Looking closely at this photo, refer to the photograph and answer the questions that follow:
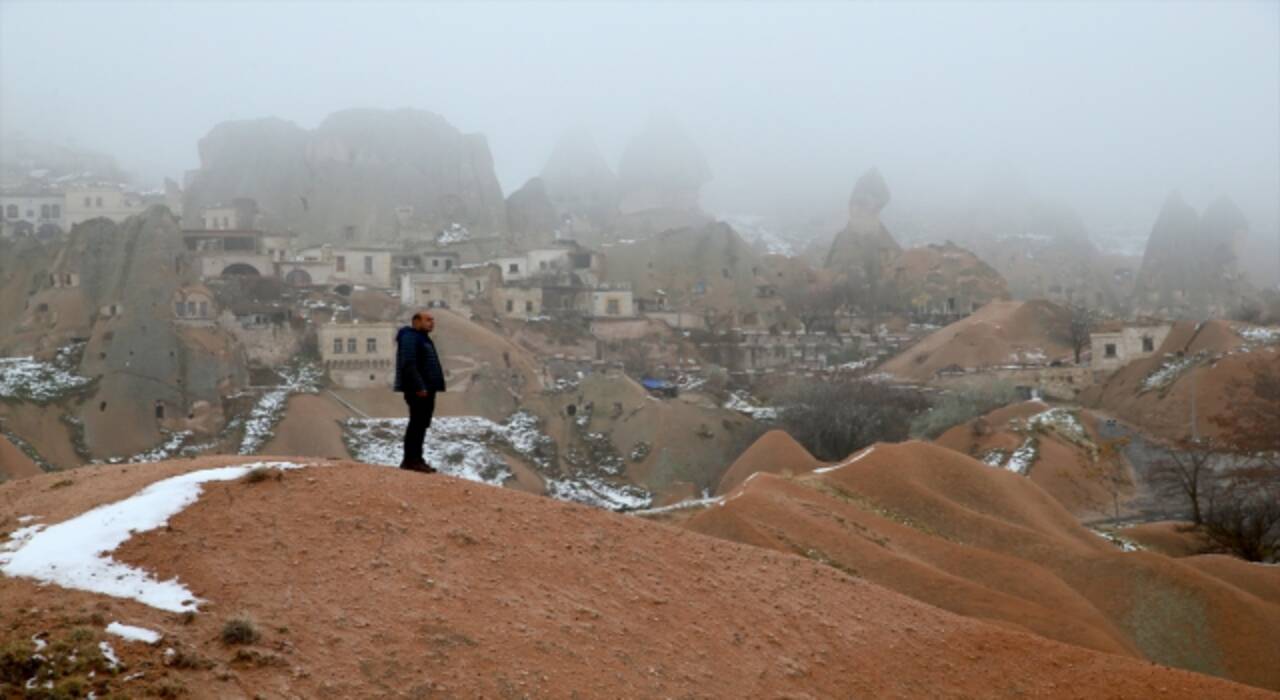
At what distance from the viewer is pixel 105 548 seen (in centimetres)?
980

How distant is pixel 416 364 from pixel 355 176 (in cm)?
7640

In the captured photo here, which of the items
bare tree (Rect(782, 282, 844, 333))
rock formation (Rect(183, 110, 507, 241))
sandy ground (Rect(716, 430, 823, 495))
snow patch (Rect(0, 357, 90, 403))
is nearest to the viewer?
sandy ground (Rect(716, 430, 823, 495))

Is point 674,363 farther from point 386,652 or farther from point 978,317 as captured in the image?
point 386,652

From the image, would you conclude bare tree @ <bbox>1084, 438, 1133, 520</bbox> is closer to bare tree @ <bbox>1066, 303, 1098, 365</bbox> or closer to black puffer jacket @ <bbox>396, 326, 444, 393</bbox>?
bare tree @ <bbox>1066, 303, 1098, 365</bbox>

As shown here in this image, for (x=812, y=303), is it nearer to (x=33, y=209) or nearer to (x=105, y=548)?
(x=33, y=209)

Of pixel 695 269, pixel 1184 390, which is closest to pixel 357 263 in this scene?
pixel 695 269

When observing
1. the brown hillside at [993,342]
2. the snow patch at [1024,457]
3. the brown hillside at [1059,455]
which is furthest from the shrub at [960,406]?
the brown hillside at [993,342]

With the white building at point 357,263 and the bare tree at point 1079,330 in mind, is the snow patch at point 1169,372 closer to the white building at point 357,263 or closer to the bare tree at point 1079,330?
the bare tree at point 1079,330

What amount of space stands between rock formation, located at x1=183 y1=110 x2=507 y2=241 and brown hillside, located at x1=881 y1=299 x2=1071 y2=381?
31.4 m

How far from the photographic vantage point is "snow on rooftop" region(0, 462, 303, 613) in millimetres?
9227

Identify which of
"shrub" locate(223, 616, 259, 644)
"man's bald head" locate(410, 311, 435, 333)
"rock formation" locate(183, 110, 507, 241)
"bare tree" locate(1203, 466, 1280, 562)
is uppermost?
"rock formation" locate(183, 110, 507, 241)

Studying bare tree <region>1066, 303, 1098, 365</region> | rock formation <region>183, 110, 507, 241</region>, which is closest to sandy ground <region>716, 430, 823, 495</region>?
bare tree <region>1066, 303, 1098, 365</region>

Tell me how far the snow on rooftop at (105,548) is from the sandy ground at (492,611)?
0.48 feet

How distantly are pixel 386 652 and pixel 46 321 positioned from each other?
48.9 meters
